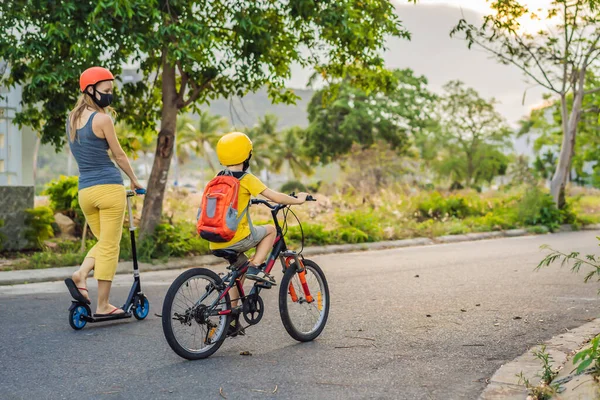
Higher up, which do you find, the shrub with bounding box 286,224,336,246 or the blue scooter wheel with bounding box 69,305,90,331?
the shrub with bounding box 286,224,336,246

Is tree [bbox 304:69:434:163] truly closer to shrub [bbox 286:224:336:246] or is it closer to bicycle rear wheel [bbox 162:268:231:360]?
shrub [bbox 286:224:336:246]

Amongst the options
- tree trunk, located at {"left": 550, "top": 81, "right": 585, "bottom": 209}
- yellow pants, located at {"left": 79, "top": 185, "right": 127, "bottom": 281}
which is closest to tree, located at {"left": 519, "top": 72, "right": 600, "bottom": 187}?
tree trunk, located at {"left": 550, "top": 81, "right": 585, "bottom": 209}

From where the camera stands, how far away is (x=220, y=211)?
547cm

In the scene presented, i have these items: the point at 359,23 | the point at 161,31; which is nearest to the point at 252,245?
the point at 161,31

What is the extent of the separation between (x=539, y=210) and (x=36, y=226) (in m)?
13.7

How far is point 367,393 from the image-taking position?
15.3ft

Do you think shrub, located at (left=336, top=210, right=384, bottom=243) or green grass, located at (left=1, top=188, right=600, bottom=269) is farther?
shrub, located at (left=336, top=210, right=384, bottom=243)

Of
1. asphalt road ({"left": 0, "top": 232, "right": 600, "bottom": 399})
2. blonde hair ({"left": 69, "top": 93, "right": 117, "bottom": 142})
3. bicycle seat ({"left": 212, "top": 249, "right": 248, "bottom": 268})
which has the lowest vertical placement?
asphalt road ({"left": 0, "top": 232, "right": 600, "bottom": 399})

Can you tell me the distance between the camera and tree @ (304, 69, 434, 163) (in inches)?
2544

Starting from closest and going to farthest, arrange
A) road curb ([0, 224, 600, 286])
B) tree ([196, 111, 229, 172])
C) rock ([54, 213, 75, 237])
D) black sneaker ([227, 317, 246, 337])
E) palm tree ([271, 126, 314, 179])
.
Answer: black sneaker ([227, 317, 246, 337]), road curb ([0, 224, 600, 286]), rock ([54, 213, 75, 237]), palm tree ([271, 126, 314, 179]), tree ([196, 111, 229, 172])

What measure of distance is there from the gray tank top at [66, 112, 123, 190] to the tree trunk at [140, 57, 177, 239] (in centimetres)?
600

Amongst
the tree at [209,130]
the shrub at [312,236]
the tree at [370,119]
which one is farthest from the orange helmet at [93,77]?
the tree at [209,130]

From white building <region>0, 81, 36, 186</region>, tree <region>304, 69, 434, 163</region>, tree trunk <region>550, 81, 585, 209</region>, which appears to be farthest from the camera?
tree <region>304, 69, 434, 163</region>

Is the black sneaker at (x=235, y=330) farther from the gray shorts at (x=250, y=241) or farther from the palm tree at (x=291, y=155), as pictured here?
the palm tree at (x=291, y=155)
